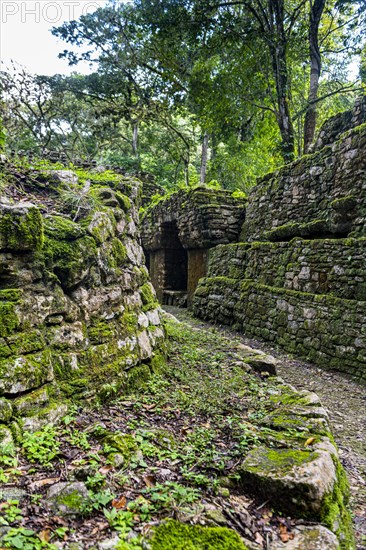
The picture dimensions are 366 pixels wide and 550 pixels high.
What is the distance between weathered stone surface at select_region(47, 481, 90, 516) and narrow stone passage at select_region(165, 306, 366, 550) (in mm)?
1704

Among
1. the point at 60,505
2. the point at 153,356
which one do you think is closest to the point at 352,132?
the point at 153,356

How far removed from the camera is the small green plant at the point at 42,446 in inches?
87.4

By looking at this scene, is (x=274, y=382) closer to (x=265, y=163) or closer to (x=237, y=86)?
(x=237, y=86)

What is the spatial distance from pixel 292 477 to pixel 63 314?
2177 millimetres

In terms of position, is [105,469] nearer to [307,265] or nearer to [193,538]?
[193,538]

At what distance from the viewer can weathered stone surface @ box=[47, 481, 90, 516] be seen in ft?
5.96

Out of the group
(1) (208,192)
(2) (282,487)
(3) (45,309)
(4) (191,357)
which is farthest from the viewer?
(1) (208,192)

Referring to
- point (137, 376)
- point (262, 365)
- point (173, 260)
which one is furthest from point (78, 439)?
point (173, 260)

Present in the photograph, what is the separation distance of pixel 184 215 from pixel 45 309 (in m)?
9.91

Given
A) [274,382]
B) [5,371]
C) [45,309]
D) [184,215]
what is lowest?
[274,382]

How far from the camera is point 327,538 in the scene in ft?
6.30

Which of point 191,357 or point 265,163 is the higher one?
point 265,163

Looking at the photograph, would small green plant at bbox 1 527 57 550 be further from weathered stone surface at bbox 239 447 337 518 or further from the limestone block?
weathered stone surface at bbox 239 447 337 518

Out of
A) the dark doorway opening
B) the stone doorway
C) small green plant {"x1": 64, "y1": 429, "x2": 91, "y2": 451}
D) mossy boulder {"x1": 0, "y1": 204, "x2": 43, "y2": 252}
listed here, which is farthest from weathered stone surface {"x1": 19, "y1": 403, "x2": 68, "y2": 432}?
Answer: the dark doorway opening
